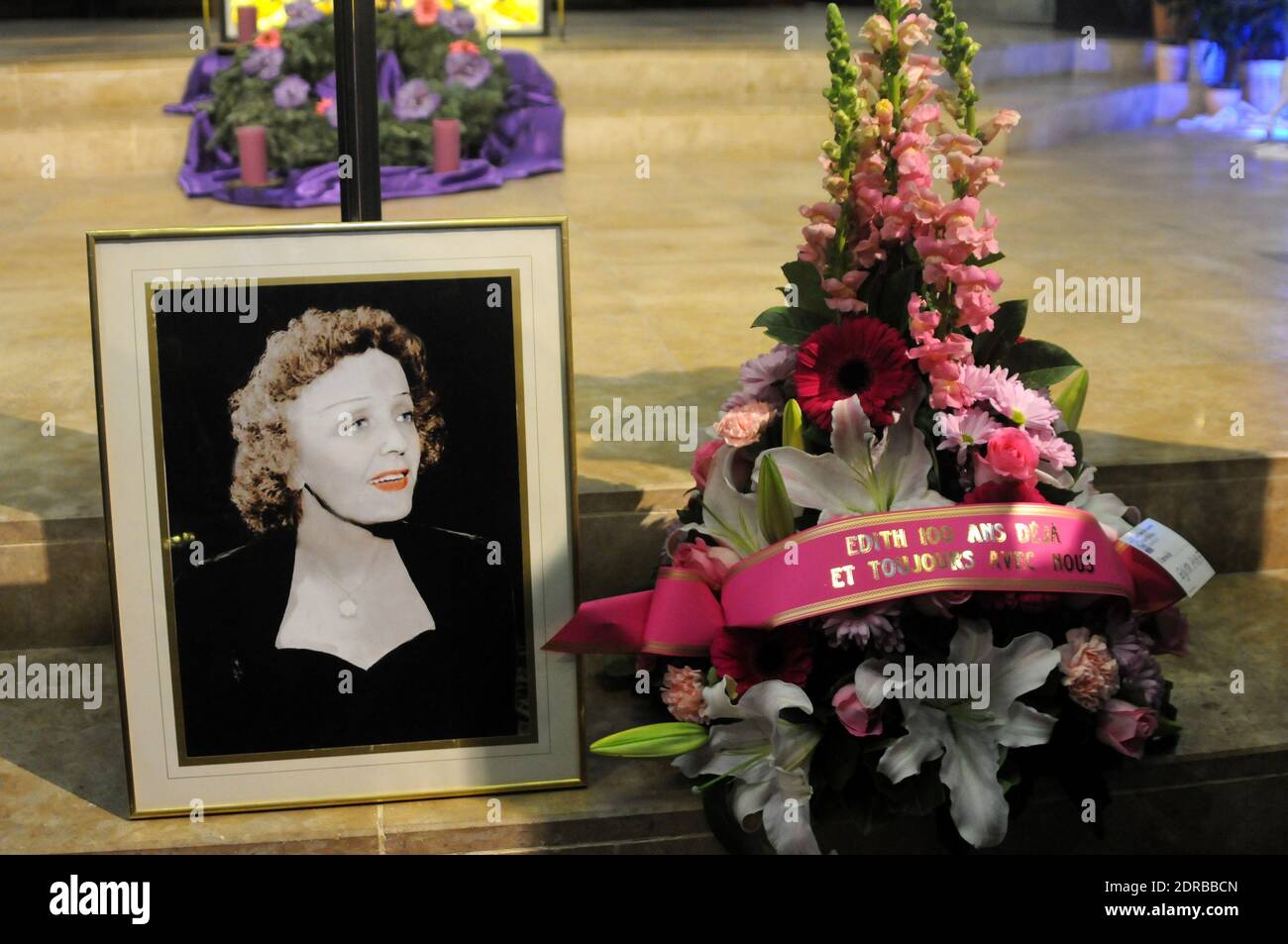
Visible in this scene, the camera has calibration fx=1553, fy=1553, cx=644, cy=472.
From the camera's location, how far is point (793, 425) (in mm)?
1544

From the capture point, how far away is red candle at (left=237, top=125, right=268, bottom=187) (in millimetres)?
4512

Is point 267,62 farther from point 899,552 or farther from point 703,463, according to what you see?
point 899,552

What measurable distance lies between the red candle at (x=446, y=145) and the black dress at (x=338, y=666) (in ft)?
10.8

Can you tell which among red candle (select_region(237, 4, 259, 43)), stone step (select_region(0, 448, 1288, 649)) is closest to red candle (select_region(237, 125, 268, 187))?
red candle (select_region(237, 4, 259, 43))

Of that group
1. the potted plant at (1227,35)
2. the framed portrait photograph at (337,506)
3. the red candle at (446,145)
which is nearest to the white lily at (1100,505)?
the framed portrait photograph at (337,506)

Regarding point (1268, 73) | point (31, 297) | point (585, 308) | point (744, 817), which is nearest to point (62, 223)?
point (31, 297)

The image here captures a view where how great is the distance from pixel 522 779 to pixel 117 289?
24.3 inches

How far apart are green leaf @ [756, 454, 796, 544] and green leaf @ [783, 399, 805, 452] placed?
39 millimetres

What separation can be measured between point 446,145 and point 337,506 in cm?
334

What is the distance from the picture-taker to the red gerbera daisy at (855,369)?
153cm

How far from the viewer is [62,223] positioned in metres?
3.93

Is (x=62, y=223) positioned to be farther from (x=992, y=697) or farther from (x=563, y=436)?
(x=992, y=697)

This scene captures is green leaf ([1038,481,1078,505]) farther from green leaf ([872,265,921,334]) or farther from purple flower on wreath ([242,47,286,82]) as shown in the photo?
purple flower on wreath ([242,47,286,82])

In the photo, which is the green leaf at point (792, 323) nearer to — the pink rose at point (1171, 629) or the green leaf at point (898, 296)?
the green leaf at point (898, 296)
